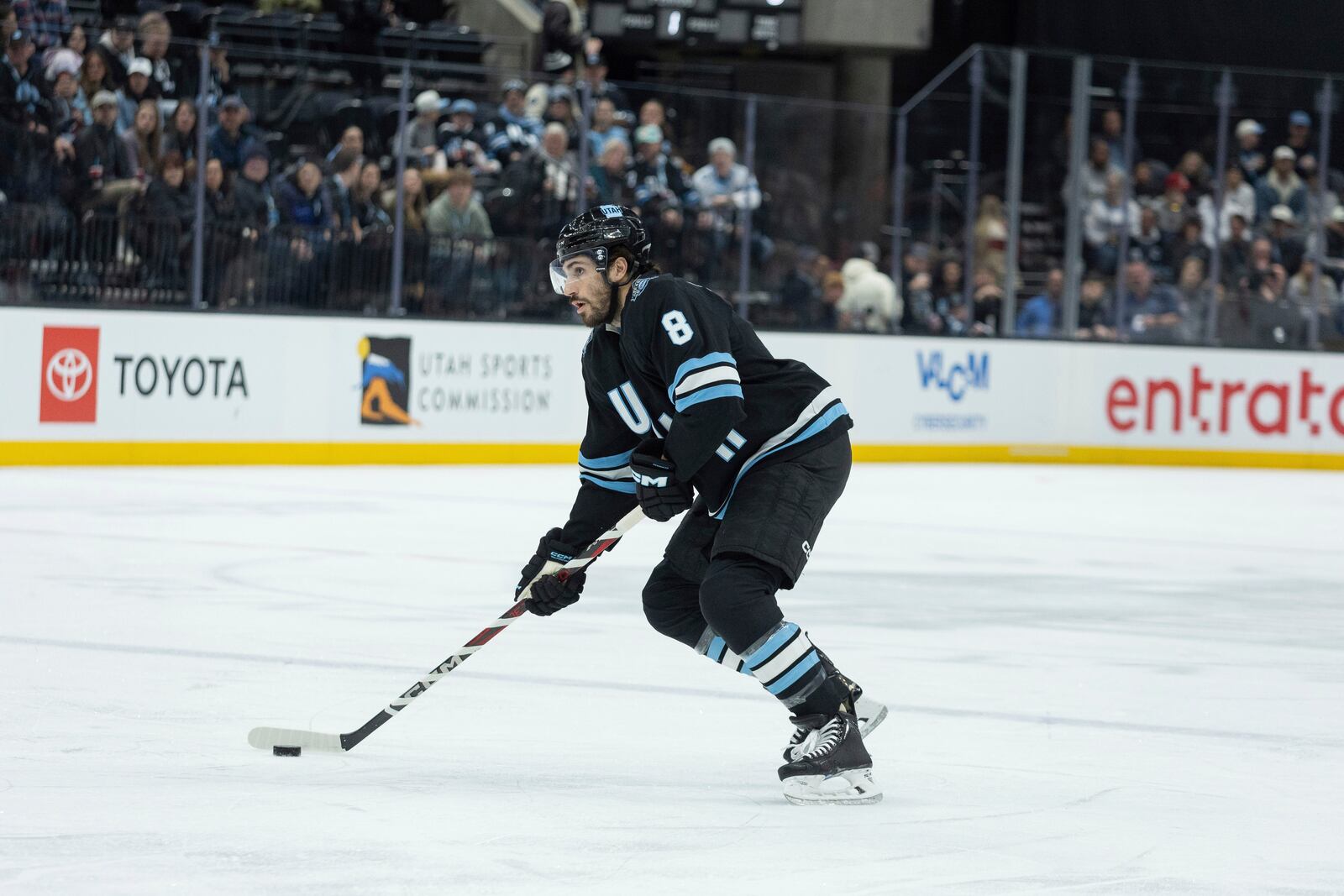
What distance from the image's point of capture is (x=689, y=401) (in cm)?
333

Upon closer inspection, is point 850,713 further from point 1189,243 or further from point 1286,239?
point 1286,239

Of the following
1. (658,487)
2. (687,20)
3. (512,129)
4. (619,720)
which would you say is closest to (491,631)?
(619,720)

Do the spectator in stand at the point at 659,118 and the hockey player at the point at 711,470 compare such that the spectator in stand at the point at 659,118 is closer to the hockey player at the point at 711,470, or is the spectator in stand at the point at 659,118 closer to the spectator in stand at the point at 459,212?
the spectator in stand at the point at 459,212

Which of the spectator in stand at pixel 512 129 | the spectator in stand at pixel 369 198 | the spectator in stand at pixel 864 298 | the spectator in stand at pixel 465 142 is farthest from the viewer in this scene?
the spectator in stand at pixel 864 298

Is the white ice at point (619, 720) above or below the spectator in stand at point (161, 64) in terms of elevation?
below

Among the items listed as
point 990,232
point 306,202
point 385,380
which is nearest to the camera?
point 306,202

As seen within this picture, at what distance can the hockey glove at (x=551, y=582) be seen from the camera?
142 inches

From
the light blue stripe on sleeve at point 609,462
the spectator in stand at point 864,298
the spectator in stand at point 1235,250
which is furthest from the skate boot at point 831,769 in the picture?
the spectator in stand at point 1235,250

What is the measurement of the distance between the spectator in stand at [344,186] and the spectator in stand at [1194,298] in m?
5.93

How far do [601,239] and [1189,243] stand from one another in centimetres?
1090

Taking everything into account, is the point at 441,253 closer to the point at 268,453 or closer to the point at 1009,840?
the point at 268,453

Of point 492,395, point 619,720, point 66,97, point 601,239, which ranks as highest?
point 66,97

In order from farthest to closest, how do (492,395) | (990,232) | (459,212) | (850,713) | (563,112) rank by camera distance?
(990,232), (563,112), (492,395), (459,212), (850,713)

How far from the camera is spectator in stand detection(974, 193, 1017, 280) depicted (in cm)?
1334
